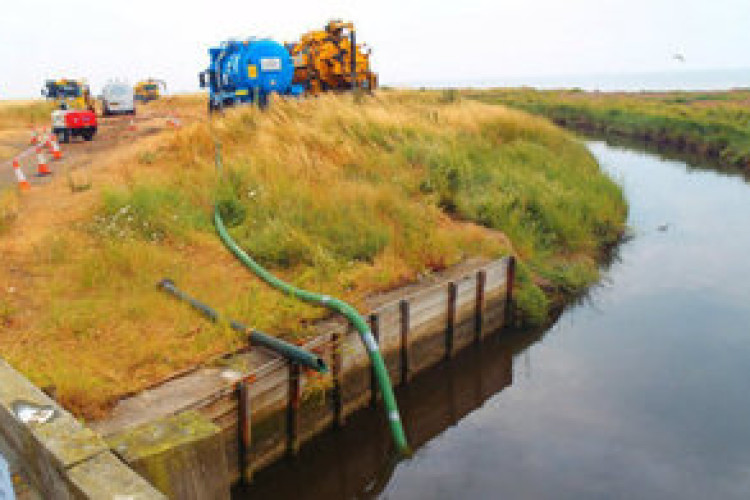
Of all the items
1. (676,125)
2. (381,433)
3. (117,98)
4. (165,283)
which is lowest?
(381,433)

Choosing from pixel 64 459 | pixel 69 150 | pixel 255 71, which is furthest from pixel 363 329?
pixel 255 71

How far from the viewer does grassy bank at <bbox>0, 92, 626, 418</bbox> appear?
571 cm

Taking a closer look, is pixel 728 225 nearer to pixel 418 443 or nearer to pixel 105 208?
pixel 418 443

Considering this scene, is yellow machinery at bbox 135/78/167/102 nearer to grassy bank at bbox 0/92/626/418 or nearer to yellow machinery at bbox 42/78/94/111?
yellow machinery at bbox 42/78/94/111

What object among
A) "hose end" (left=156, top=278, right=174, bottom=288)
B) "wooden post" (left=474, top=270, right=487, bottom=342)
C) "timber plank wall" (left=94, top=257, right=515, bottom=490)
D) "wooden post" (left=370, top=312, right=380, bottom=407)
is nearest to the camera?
"timber plank wall" (left=94, top=257, right=515, bottom=490)

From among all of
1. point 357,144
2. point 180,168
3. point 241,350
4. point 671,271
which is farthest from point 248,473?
point 671,271

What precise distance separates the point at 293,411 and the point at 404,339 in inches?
76.3

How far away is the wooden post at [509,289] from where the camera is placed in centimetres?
898

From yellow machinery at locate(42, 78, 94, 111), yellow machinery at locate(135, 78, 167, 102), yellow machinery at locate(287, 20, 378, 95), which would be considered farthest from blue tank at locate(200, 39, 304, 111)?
yellow machinery at locate(135, 78, 167, 102)

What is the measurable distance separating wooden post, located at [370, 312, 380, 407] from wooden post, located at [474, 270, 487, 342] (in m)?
2.26

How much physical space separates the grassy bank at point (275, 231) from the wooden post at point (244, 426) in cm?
66

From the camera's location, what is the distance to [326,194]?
9.16m

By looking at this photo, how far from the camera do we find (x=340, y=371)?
243 inches

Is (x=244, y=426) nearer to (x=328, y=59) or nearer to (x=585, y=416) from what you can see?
Answer: (x=585, y=416)
